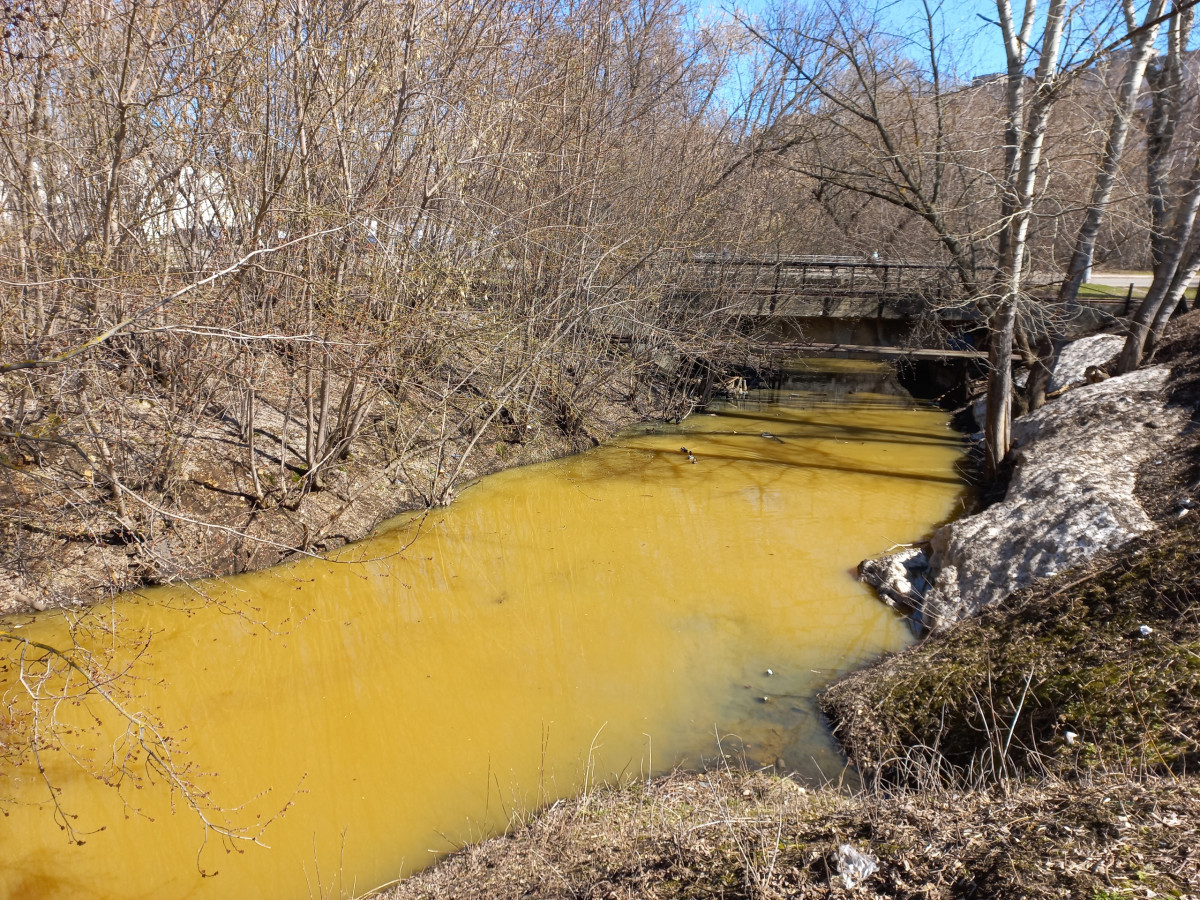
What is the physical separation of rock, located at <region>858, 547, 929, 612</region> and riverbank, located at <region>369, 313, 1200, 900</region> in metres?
1.40

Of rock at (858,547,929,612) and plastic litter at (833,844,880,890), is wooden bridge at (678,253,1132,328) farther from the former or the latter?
plastic litter at (833,844,880,890)

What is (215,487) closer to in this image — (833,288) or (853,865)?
(853,865)

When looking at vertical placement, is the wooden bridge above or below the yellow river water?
above

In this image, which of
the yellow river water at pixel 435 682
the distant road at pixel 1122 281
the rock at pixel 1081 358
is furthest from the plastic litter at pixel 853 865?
the distant road at pixel 1122 281

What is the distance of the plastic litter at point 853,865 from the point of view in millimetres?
2852

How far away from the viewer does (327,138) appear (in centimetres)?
810

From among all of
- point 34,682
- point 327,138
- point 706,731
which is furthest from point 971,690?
point 327,138

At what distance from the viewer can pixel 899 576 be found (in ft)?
26.4

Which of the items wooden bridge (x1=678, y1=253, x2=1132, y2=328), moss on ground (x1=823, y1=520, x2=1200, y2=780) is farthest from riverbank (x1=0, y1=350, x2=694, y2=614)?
moss on ground (x1=823, y1=520, x2=1200, y2=780)

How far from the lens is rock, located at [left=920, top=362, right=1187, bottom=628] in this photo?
256 inches

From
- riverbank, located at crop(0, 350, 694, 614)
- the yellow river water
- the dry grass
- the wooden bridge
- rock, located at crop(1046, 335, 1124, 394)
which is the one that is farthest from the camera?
the wooden bridge

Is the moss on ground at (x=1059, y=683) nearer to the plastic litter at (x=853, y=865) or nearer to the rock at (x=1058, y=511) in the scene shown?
the rock at (x=1058, y=511)

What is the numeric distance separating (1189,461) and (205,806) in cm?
851

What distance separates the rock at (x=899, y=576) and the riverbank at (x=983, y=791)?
1399mm
